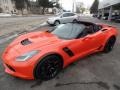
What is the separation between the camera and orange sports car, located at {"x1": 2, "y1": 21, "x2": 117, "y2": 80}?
3229 mm

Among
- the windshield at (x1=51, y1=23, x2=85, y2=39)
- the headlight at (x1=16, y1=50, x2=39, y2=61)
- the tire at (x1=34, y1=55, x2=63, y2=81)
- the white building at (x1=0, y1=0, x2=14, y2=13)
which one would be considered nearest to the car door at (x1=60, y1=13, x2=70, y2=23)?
the windshield at (x1=51, y1=23, x2=85, y2=39)

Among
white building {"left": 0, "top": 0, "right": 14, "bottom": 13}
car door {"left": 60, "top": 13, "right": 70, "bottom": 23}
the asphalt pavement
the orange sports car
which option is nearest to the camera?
the orange sports car

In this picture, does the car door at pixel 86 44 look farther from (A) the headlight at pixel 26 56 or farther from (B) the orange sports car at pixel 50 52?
(A) the headlight at pixel 26 56

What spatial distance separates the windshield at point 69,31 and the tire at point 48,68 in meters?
0.90

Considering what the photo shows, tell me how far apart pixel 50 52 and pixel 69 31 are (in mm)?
1377

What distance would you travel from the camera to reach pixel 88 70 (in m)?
4.18

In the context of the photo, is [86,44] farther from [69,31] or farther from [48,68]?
[48,68]

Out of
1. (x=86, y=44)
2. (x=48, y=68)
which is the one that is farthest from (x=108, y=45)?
(x=48, y=68)

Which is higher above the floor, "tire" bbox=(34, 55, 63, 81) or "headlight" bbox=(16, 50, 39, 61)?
"headlight" bbox=(16, 50, 39, 61)

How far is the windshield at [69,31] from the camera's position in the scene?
4.27 meters

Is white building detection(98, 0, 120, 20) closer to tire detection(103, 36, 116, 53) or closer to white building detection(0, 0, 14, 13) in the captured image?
tire detection(103, 36, 116, 53)

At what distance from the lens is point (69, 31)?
4.54 metres

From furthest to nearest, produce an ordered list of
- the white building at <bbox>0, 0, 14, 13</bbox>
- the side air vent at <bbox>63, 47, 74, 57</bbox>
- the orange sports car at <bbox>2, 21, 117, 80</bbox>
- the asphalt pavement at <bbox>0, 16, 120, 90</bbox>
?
1. the white building at <bbox>0, 0, 14, 13</bbox>
2. the side air vent at <bbox>63, 47, 74, 57</bbox>
3. the asphalt pavement at <bbox>0, 16, 120, 90</bbox>
4. the orange sports car at <bbox>2, 21, 117, 80</bbox>

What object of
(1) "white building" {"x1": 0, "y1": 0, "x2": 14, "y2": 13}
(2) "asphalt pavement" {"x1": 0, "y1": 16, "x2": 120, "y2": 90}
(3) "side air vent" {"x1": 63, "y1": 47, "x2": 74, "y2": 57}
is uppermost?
(1) "white building" {"x1": 0, "y1": 0, "x2": 14, "y2": 13}
